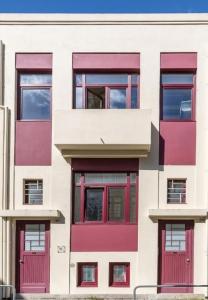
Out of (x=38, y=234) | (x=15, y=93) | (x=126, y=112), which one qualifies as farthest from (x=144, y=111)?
(x=38, y=234)

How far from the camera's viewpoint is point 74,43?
37.0ft

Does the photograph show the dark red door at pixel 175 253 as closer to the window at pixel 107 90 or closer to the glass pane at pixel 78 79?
the window at pixel 107 90

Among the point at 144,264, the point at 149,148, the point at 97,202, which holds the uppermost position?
the point at 149,148

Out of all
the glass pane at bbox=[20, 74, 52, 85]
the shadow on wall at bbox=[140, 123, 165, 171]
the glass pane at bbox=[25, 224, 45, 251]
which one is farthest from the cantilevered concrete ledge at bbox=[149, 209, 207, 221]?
the glass pane at bbox=[20, 74, 52, 85]

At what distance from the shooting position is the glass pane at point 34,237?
1123 centimetres

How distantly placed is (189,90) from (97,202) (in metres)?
4.89

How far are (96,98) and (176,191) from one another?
Answer: 414 cm

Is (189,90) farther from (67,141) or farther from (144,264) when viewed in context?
(144,264)

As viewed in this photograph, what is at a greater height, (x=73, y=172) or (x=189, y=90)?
(x=189, y=90)

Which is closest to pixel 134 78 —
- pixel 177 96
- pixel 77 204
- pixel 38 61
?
pixel 177 96

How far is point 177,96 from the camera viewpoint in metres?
11.5

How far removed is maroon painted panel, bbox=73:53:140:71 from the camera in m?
11.2

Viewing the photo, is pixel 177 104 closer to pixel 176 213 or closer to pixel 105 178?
pixel 105 178

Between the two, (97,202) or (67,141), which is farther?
(97,202)
